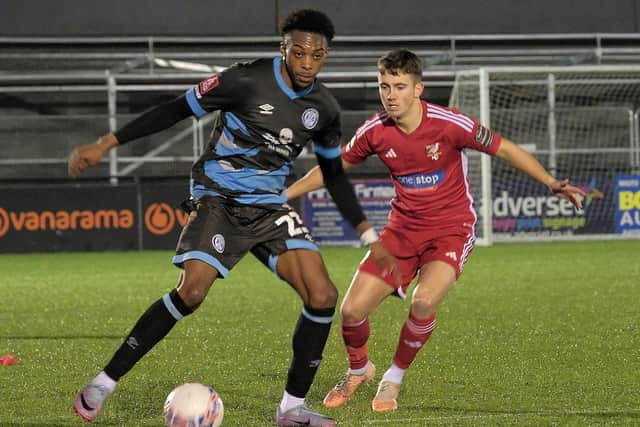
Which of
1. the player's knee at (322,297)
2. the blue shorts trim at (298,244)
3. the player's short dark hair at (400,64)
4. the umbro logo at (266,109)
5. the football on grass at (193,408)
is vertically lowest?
the football on grass at (193,408)

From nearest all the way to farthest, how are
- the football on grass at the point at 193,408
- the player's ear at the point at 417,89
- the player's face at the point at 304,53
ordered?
the football on grass at the point at 193,408 < the player's face at the point at 304,53 < the player's ear at the point at 417,89

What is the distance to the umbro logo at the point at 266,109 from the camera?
17.0ft

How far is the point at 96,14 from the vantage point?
2433 cm

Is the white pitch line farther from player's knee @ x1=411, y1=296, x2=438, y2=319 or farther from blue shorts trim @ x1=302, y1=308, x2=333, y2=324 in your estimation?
player's knee @ x1=411, y1=296, x2=438, y2=319

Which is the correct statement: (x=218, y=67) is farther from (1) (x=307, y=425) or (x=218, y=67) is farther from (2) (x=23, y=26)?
(1) (x=307, y=425)

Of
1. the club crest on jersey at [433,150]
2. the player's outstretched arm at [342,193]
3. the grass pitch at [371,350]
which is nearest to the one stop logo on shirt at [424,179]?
the club crest on jersey at [433,150]

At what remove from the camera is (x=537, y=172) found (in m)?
5.92

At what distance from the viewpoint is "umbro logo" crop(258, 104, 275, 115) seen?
17.0ft

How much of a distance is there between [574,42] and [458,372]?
20.2 m

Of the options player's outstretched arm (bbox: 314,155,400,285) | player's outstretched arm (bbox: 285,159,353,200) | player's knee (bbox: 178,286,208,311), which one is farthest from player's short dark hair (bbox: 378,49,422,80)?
player's knee (bbox: 178,286,208,311)

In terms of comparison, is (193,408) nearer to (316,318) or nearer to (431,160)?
(316,318)

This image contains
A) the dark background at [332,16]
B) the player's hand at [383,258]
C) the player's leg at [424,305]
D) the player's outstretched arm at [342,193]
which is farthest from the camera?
the dark background at [332,16]

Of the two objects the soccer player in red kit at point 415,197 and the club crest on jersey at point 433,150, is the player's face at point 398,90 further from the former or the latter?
the club crest on jersey at point 433,150

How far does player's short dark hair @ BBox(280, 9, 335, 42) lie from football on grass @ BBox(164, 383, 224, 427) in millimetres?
1590
